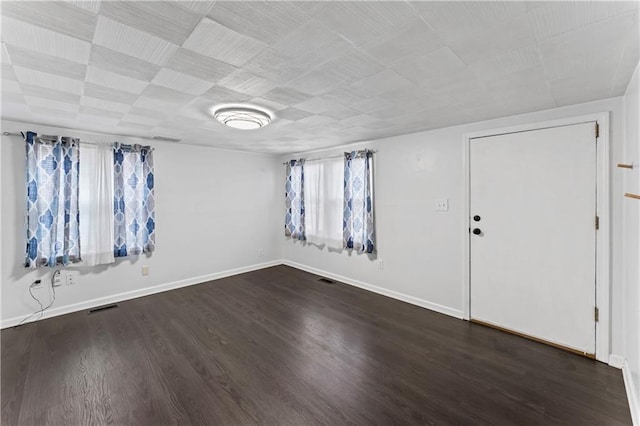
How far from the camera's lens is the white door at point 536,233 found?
7.98 feet

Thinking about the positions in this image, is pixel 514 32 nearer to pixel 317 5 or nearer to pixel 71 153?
pixel 317 5

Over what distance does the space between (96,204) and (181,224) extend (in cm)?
109

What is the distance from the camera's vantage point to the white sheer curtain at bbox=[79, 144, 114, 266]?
11.3 feet

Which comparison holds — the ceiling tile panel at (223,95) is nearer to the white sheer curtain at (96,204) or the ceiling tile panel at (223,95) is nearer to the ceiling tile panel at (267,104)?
the ceiling tile panel at (267,104)

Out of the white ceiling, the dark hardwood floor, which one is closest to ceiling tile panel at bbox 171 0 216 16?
the white ceiling

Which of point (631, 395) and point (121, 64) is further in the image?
point (631, 395)

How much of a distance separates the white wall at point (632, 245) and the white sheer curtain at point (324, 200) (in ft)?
10.2

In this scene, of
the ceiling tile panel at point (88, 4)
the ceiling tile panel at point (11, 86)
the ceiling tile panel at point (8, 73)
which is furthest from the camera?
the ceiling tile panel at point (11, 86)

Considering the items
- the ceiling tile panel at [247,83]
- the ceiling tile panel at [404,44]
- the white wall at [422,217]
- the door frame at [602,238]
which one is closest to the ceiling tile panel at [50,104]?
the ceiling tile panel at [247,83]

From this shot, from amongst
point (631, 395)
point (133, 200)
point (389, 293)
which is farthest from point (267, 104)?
point (631, 395)

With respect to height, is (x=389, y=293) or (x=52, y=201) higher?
(x=52, y=201)

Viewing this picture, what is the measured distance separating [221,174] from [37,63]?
310cm

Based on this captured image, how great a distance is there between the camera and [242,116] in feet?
8.31

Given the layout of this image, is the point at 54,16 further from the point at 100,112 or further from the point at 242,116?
the point at 100,112
